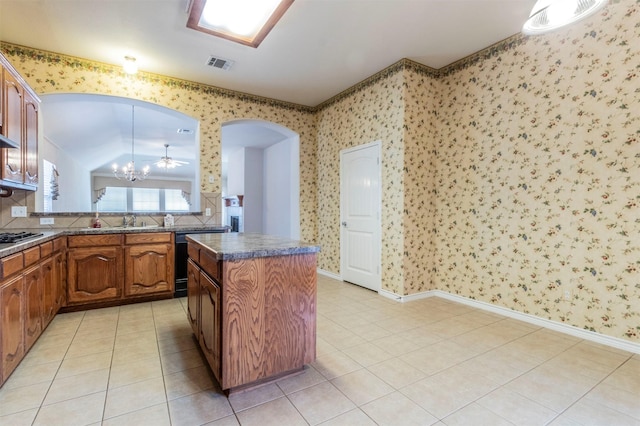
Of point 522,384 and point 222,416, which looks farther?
point 522,384

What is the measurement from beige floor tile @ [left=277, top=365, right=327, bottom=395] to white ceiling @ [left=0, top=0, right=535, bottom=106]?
9.61 feet

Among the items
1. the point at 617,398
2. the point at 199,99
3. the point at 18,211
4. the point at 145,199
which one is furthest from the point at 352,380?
the point at 145,199

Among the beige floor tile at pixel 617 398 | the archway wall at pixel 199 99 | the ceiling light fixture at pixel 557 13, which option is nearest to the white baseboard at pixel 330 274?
the archway wall at pixel 199 99

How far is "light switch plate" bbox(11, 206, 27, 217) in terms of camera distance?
10.4 feet

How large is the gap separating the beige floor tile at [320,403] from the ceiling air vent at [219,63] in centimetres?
350

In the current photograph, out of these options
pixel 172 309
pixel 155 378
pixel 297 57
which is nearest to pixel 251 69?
pixel 297 57

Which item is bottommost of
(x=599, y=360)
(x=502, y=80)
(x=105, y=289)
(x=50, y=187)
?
(x=599, y=360)

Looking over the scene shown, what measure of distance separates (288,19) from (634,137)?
3.02m

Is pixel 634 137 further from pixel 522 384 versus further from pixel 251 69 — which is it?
pixel 251 69

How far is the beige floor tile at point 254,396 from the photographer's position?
5.53 ft

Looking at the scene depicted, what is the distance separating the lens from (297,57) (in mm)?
3477

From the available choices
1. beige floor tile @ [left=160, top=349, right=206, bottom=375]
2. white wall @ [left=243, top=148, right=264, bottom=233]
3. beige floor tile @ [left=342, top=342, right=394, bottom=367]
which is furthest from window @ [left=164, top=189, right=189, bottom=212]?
beige floor tile @ [left=342, top=342, right=394, bottom=367]

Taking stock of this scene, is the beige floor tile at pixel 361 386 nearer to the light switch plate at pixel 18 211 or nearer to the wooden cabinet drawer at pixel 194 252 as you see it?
the wooden cabinet drawer at pixel 194 252

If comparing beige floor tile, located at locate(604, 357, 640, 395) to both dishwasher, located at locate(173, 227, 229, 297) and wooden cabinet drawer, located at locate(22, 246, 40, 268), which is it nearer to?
dishwasher, located at locate(173, 227, 229, 297)
